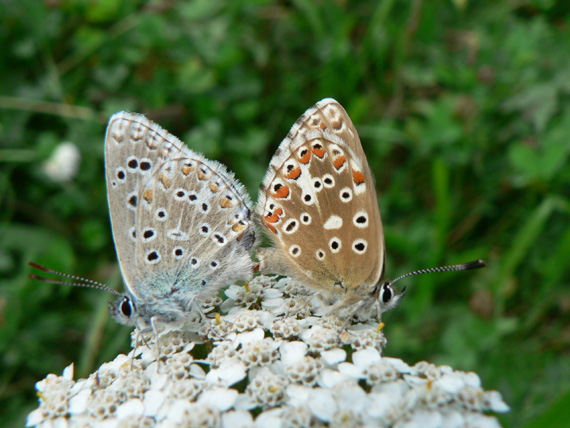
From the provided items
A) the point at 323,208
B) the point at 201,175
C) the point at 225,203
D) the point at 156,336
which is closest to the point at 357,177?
the point at 323,208

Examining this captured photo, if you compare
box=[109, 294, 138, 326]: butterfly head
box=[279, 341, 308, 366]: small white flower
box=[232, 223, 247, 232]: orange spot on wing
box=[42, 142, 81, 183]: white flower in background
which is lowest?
box=[279, 341, 308, 366]: small white flower

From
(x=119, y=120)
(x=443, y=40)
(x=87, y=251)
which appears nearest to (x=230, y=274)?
(x=119, y=120)

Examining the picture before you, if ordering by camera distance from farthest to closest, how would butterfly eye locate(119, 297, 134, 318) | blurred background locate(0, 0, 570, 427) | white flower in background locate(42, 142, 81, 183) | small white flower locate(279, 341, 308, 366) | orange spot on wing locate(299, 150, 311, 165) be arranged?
1. white flower in background locate(42, 142, 81, 183)
2. blurred background locate(0, 0, 570, 427)
3. orange spot on wing locate(299, 150, 311, 165)
4. butterfly eye locate(119, 297, 134, 318)
5. small white flower locate(279, 341, 308, 366)

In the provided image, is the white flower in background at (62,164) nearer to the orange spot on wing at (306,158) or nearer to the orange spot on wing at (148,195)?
the orange spot on wing at (148,195)

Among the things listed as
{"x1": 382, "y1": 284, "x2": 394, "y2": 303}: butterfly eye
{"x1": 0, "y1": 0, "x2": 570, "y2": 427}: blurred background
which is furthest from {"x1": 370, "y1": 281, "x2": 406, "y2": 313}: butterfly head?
{"x1": 0, "y1": 0, "x2": 570, "y2": 427}: blurred background

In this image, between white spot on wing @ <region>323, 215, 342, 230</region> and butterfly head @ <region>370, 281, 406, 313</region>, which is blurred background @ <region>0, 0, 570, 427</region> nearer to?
butterfly head @ <region>370, 281, 406, 313</region>

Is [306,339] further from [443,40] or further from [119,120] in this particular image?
[443,40]

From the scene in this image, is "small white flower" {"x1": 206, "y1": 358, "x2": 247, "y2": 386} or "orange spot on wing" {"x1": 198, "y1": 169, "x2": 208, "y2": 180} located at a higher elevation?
"orange spot on wing" {"x1": 198, "y1": 169, "x2": 208, "y2": 180}
